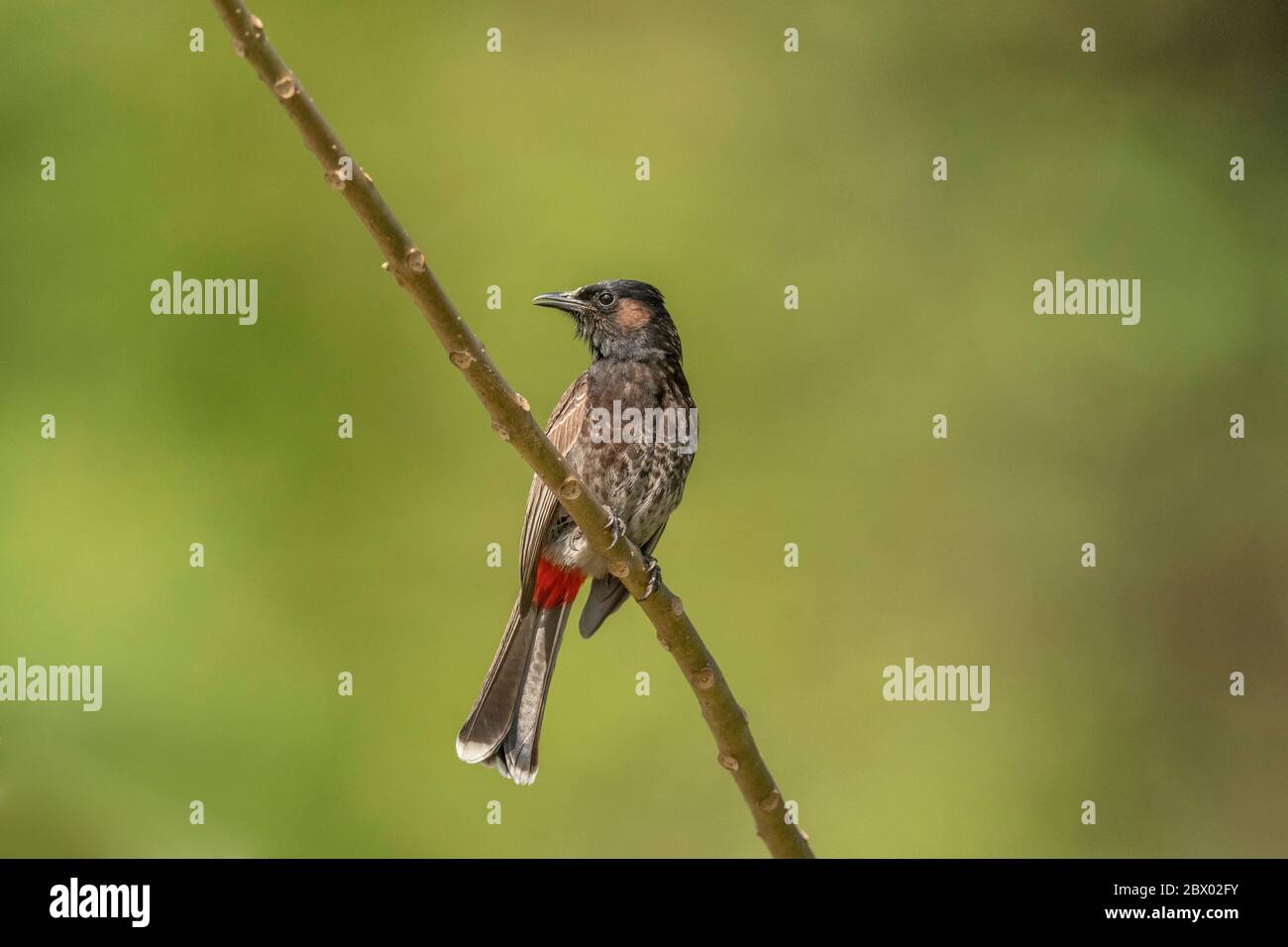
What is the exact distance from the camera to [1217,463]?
9.82 meters

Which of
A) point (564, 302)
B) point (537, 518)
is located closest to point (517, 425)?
point (537, 518)

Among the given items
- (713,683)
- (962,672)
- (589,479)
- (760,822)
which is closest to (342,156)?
(713,683)

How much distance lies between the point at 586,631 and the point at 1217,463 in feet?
20.9

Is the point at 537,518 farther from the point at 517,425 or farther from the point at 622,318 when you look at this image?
the point at 517,425

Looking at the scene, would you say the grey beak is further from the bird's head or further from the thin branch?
the thin branch

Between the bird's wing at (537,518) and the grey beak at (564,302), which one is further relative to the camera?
the grey beak at (564,302)

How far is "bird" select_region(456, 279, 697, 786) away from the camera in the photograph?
4.98m

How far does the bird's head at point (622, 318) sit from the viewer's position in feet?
17.4

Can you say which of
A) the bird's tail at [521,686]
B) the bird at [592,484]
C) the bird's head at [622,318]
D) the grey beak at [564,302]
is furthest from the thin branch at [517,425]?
the grey beak at [564,302]

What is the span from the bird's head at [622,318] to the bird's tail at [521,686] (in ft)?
2.95

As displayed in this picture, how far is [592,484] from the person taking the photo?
5.19 m

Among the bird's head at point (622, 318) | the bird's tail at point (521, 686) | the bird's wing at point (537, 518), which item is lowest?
the bird's tail at point (521, 686)

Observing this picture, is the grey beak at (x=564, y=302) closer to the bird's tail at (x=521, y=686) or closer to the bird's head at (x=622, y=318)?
the bird's head at (x=622, y=318)
